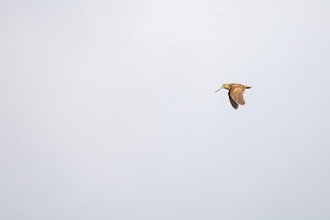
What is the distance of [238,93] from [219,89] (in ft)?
1.96

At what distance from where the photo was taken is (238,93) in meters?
11.1

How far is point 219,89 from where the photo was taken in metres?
11.5
